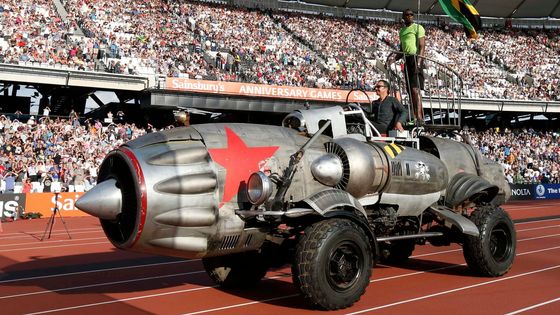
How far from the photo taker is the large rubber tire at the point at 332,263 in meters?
6.08

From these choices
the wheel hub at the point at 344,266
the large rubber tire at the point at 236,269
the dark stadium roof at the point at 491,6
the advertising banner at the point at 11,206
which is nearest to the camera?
the wheel hub at the point at 344,266

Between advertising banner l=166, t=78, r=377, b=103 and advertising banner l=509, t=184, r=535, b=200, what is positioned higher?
advertising banner l=166, t=78, r=377, b=103

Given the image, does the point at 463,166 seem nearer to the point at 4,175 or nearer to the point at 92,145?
the point at 4,175

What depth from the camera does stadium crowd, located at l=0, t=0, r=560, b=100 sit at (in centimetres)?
2991

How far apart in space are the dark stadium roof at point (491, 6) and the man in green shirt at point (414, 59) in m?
41.5

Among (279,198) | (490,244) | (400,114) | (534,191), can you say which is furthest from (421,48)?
(534,191)

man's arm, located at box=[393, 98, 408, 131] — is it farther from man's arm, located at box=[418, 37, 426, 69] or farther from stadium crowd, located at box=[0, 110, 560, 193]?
stadium crowd, located at box=[0, 110, 560, 193]

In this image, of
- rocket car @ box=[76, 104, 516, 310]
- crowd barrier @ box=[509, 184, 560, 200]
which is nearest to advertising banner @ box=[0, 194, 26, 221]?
rocket car @ box=[76, 104, 516, 310]

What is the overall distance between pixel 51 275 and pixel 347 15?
147 ft

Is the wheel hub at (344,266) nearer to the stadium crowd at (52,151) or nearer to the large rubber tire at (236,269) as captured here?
the large rubber tire at (236,269)

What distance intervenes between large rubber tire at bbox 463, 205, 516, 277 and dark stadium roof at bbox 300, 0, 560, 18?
1686 inches

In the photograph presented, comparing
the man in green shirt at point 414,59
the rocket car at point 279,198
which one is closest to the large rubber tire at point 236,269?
the rocket car at point 279,198

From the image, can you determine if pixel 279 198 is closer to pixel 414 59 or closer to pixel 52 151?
pixel 414 59

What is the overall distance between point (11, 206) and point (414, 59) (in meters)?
16.8
